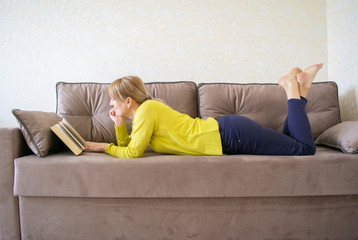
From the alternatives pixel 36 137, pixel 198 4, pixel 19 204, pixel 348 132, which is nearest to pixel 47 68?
pixel 36 137

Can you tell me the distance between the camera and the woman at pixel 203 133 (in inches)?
47.5

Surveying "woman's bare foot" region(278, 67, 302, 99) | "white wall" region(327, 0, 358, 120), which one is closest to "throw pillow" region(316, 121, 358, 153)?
"woman's bare foot" region(278, 67, 302, 99)

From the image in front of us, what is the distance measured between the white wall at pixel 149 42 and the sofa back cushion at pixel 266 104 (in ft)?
1.35

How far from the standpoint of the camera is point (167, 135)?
49.5 inches

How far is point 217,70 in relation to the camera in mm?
2131

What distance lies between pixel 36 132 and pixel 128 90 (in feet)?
1.76

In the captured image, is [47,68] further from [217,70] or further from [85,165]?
[217,70]

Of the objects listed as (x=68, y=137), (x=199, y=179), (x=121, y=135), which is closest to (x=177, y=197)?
(x=199, y=179)

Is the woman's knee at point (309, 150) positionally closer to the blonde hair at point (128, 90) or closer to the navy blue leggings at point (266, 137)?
the navy blue leggings at point (266, 137)

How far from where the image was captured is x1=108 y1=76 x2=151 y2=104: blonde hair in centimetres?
131

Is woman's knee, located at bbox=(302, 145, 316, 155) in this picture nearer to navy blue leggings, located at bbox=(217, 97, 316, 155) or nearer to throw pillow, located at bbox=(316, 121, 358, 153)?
navy blue leggings, located at bbox=(217, 97, 316, 155)

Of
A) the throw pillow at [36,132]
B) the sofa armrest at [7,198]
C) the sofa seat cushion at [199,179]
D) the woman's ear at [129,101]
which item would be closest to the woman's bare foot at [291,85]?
the sofa seat cushion at [199,179]

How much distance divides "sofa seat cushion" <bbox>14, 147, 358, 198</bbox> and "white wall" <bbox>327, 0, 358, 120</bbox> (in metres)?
1.03

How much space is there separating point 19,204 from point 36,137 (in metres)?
0.34
